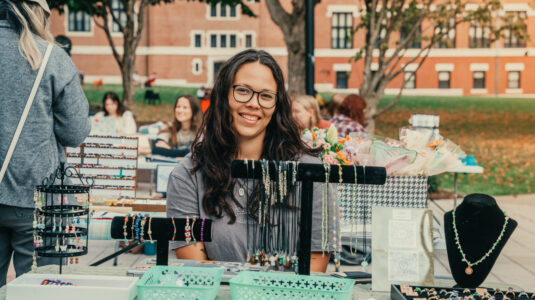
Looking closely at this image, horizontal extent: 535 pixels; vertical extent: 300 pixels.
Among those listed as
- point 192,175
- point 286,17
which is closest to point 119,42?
point 286,17

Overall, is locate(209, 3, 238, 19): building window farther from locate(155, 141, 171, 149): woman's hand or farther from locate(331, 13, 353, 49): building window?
locate(155, 141, 171, 149): woman's hand

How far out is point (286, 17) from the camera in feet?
36.1

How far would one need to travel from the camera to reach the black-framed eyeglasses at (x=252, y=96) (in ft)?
8.21

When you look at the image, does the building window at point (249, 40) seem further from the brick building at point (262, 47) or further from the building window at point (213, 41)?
the building window at point (213, 41)

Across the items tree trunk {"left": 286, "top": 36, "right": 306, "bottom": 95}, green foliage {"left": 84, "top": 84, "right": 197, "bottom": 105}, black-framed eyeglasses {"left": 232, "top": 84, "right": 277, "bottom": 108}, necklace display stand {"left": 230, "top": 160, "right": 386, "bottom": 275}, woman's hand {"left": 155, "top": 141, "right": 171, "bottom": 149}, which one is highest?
green foliage {"left": 84, "top": 84, "right": 197, "bottom": 105}

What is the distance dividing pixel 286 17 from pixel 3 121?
27.8 ft

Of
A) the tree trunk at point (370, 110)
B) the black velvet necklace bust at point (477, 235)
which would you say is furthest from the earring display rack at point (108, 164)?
the tree trunk at point (370, 110)

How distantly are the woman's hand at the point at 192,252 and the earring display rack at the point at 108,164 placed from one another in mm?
3307

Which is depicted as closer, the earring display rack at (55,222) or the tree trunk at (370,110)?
the earring display rack at (55,222)

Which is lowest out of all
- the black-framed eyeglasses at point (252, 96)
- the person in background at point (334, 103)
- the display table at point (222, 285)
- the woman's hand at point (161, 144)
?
the display table at point (222, 285)

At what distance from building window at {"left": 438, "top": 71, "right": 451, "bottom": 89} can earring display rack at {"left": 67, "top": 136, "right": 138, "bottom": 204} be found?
1779 inches

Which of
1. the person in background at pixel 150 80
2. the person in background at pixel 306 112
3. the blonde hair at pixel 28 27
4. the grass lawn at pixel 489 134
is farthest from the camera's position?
the person in background at pixel 150 80

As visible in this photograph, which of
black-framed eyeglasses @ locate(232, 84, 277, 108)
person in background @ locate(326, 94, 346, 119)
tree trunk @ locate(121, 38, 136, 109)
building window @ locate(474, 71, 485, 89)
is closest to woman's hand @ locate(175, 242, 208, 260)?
black-framed eyeglasses @ locate(232, 84, 277, 108)

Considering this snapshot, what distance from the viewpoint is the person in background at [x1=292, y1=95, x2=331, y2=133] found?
7.59 m
